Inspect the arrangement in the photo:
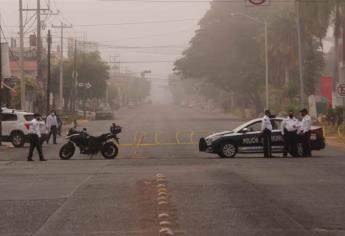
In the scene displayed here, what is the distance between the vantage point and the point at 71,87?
9250 centimetres

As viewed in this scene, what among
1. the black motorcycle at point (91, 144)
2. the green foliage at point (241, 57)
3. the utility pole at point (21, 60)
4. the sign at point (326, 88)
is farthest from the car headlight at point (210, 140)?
the green foliage at point (241, 57)

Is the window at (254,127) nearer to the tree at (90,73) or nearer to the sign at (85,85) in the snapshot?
the sign at (85,85)

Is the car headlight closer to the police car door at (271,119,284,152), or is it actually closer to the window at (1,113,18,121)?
the police car door at (271,119,284,152)

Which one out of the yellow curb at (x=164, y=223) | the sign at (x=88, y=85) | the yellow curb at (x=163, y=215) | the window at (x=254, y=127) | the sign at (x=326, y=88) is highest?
the sign at (x=88, y=85)

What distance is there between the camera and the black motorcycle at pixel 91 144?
27.5 meters

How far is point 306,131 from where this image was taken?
2616 cm

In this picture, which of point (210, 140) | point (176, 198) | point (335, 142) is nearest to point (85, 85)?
point (335, 142)

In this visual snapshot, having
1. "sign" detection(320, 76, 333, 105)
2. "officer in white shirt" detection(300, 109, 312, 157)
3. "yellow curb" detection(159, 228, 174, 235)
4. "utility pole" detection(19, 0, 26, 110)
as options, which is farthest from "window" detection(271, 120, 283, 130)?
"sign" detection(320, 76, 333, 105)

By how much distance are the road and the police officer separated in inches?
67.5

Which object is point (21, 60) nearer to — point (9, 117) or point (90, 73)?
point (9, 117)

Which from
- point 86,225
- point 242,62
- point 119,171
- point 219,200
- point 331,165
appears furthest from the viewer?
point 242,62

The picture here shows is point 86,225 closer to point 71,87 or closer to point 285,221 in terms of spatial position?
point 285,221

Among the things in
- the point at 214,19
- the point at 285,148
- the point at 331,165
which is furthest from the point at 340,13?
the point at 214,19

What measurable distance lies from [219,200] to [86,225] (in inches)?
134
